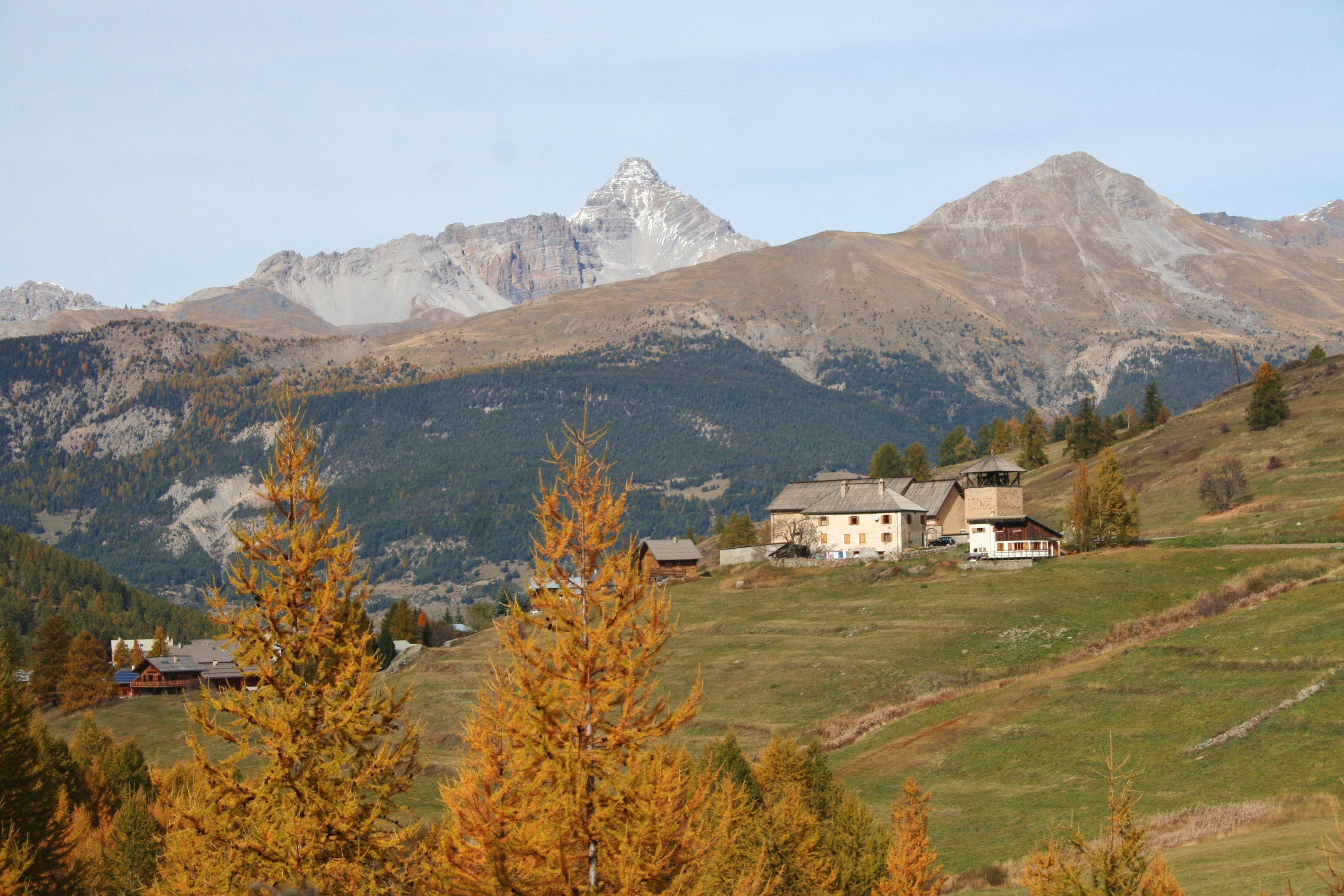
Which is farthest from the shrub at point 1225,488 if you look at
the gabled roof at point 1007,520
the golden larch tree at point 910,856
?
the golden larch tree at point 910,856

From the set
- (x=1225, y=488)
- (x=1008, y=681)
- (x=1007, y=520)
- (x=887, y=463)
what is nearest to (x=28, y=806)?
(x=1008, y=681)

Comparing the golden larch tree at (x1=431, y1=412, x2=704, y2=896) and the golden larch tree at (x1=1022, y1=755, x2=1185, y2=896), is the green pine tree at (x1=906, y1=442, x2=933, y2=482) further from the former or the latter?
the golden larch tree at (x1=431, y1=412, x2=704, y2=896)

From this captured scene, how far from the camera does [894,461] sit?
18600 centimetres

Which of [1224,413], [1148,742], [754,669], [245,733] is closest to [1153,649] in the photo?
[1148,742]

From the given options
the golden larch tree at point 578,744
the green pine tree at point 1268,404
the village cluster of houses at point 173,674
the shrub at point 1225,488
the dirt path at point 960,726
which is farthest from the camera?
the village cluster of houses at point 173,674

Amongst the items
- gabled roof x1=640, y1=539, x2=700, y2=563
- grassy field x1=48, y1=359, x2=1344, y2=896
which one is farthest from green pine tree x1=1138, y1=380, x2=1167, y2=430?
gabled roof x1=640, y1=539, x2=700, y2=563

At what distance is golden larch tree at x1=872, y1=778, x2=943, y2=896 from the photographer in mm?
35656

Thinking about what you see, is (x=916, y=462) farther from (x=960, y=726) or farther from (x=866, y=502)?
(x=960, y=726)

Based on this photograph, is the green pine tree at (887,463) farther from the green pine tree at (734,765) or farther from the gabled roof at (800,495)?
the green pine tree at (734,765)

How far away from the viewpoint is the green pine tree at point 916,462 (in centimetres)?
18138

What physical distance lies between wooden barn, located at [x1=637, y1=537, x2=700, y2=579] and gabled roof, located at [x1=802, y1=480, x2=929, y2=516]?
19667mm

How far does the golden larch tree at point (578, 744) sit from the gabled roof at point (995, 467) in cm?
8611

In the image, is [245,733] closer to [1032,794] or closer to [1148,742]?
[1032,794]

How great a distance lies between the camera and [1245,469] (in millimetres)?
123562
